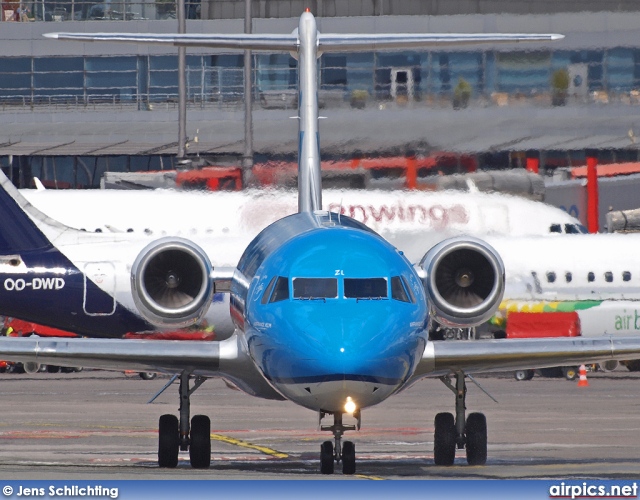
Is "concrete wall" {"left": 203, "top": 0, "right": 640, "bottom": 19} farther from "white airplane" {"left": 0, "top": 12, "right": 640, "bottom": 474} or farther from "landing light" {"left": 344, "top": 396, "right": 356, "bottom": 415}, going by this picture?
"landing light" {"left": 344, "top": 396, "right": 356, "bottom": 415}

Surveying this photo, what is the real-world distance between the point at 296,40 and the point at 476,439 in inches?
249

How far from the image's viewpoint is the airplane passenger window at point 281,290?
50.3 ft

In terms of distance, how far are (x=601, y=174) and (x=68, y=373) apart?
52.9 feet

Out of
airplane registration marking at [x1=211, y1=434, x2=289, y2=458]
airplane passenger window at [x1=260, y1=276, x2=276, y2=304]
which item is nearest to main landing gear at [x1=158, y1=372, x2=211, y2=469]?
airplane registration marking at [x1=211, y1=434, x2=289, y2=458]

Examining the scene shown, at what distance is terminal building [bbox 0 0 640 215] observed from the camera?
38500 millimetres

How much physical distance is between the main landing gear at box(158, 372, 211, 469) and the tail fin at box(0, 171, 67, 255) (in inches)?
582

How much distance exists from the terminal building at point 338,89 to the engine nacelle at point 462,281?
17.8 metres

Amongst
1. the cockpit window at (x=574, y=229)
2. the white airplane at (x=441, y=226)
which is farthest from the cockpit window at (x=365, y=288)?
the cockpit window at (x=574, y=229)

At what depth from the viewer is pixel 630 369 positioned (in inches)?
1522

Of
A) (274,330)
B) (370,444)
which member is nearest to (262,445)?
(370,444)

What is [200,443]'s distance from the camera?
58.3 ft

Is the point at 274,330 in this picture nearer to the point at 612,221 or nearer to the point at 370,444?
the point at 370,444

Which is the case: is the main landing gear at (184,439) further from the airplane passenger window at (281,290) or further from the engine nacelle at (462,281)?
the engine nacelle at (462,281)

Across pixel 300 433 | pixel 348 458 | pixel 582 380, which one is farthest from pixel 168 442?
pixel 582 380
